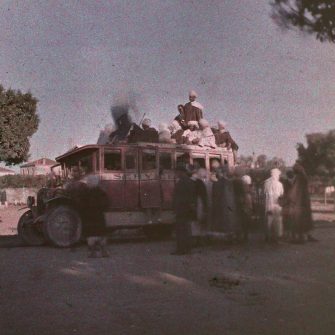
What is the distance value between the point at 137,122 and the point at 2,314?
2.95 meters

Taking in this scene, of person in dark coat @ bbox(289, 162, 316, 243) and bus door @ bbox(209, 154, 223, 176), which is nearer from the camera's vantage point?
person in dark coat @ bbox(289, 162, 316, 243)

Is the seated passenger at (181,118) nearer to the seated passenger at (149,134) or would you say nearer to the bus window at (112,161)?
the seated passenger at (149,134)

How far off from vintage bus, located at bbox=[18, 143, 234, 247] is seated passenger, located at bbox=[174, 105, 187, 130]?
1.12 metres

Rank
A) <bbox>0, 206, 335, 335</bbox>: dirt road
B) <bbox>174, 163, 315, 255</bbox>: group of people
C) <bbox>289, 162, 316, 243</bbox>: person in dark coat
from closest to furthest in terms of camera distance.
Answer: <bbox>0, 206, 335, 335</bbox>: dirt road, <bbox>289, 162, 316, 243</bbox>: person in dark coat, <bbox>174, 163, 315, 255</bbox>: group of people

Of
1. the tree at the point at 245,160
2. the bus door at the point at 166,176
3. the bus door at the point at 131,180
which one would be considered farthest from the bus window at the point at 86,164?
the tree at the point at 245,160

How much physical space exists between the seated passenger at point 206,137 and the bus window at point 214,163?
0.27m

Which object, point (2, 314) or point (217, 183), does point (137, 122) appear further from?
point (2, 314)

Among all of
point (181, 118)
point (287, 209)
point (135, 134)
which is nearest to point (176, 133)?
point (181, 118)

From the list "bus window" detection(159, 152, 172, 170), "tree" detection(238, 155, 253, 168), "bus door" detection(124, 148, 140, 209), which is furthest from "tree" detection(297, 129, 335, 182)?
"bus door" detection(124, 148, 140, 209)

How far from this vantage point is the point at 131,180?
8648mm

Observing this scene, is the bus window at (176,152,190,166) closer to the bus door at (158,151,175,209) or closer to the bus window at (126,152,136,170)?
the bus door at (158,151,175,209)

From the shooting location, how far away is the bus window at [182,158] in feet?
26.5

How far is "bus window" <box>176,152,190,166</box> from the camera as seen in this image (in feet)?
26.5

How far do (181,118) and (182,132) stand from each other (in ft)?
2.21
